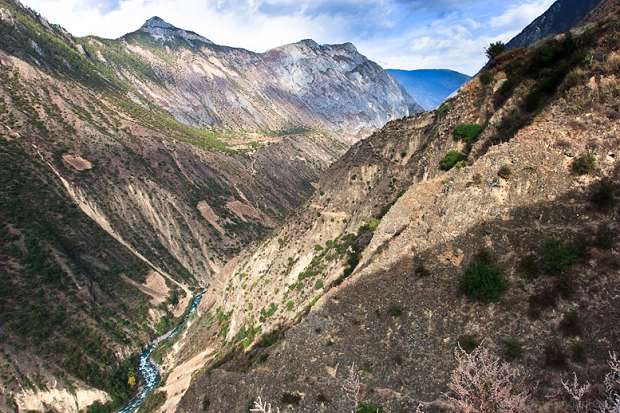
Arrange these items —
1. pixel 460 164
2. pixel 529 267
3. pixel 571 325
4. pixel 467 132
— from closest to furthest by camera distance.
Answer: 1. pixel 571 325
2. pixel 529 267
3. pixel 460 164
4. pixel 467 132

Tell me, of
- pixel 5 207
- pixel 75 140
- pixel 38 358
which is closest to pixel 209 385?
pixel 38 358

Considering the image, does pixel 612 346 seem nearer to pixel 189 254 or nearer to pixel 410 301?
pixel 410 301

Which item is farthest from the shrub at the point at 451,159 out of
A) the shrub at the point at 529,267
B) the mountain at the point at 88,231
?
the mountain at the point at 88,231

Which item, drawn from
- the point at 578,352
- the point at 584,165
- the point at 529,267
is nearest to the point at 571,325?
the point at 578,352

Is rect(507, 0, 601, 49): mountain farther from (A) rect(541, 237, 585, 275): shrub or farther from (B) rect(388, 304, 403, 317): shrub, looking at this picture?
(B) rect(388, 304, 403, 317): shrub

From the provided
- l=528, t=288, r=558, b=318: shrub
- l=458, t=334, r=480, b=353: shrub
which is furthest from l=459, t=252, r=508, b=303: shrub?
l=458, t=334, r=480, b=353: shrub

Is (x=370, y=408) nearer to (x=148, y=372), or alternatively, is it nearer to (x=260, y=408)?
(x=260, y=408)
